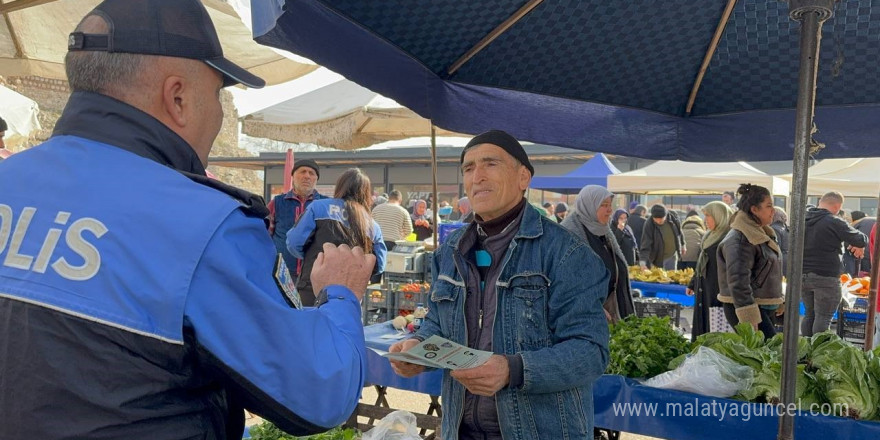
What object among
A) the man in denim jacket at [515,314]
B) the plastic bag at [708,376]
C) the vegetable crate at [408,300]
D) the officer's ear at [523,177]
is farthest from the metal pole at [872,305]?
the vegetable crate at [408,300]

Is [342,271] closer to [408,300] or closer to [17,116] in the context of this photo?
[408,300]

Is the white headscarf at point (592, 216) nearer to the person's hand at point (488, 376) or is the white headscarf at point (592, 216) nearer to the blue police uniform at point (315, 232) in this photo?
the blue police uniform at point (315, 232)

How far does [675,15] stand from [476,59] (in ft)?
3.18

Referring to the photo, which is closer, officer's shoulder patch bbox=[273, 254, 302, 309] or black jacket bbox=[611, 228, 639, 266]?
officer's shoulder patch bbox=[273, 254, 302, 309]

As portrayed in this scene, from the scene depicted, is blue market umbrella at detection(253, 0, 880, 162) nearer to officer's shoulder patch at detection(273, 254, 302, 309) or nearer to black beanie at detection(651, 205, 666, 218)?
officer's shoulder patch at detection(273, 254, 302, 309)

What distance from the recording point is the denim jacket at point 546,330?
7.24ft

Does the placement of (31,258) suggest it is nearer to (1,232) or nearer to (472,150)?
(1,232)

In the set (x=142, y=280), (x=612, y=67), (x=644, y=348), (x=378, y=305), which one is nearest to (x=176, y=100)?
(x=142, y=280)

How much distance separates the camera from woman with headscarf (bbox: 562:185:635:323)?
17.7ft

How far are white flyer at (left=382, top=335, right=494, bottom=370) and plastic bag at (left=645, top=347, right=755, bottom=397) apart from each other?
5.62ft

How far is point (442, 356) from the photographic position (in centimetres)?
205

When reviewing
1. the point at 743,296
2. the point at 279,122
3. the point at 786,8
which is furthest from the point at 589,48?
the point at 279,122

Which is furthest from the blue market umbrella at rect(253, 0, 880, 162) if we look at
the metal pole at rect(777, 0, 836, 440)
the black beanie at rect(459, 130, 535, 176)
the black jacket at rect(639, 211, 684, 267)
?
the black jacket at rect(639, 211, 684, 267)

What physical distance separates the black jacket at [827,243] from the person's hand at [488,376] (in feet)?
23.6
